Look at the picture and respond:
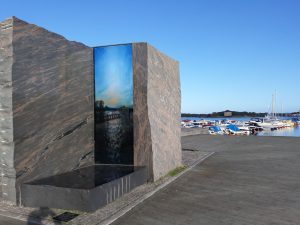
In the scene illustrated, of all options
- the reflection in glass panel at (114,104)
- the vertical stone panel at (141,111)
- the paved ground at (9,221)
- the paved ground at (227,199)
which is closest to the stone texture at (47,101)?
the reflection in glass panel at (114,104)

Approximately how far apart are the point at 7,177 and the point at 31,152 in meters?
0.65

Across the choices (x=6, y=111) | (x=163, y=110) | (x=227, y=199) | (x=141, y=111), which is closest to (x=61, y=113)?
(x=6, y=111)

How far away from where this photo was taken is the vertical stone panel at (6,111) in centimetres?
587

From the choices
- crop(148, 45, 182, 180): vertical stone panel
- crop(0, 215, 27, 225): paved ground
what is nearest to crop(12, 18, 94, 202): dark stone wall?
crop(0, 215, 27, 225): paved ground

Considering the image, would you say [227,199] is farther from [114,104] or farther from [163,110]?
[114,104]

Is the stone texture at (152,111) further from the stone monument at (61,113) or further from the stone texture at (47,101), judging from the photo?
the stone texture at (47,101)

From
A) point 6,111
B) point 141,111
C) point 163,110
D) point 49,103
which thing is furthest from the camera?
point 163,110

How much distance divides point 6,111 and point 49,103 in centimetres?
103

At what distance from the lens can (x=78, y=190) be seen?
5445 millimetres

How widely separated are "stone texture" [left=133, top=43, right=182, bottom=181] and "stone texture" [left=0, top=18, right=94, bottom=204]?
1.40 metres


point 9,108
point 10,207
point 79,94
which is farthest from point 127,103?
point 10,207

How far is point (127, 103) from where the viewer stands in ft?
26.7

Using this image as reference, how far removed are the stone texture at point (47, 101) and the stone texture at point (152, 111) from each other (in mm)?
1398

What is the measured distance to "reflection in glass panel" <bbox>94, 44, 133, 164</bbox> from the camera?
320 inches
